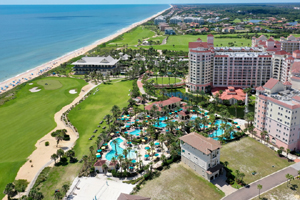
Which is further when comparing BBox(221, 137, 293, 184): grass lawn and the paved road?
BBox(221, 137, 293, 184): grass lawn

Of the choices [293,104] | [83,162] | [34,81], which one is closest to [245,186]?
[293,104]

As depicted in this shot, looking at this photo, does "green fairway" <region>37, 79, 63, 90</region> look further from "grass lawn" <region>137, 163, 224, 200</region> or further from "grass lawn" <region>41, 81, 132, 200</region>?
"grass lawn" <region>137, 163, 224, 200</region>

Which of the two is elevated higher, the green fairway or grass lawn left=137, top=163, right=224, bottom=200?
the green fairway

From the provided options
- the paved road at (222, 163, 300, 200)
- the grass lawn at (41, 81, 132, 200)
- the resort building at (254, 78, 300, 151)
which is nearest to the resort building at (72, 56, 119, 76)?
the grass lawn at (41, 81, 132, 200)

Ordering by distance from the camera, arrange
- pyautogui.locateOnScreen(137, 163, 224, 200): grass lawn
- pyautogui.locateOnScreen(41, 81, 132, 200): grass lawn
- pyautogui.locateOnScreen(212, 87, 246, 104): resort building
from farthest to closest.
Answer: pyautogui.locateOnScreen(212, 87, 246, 104): resort building
pyautogui.locateOnScreen(41, 81, 132, 200): grass lawn
pyautogui.locateOnScreen(137, 163, 224, 200): grass lawn

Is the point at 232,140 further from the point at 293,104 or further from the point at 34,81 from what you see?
the point at 34,81

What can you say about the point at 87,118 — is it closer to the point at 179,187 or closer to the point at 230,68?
the point at 179,187

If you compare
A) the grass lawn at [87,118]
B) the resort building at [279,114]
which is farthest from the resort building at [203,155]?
the grass lawn at [87,118]
